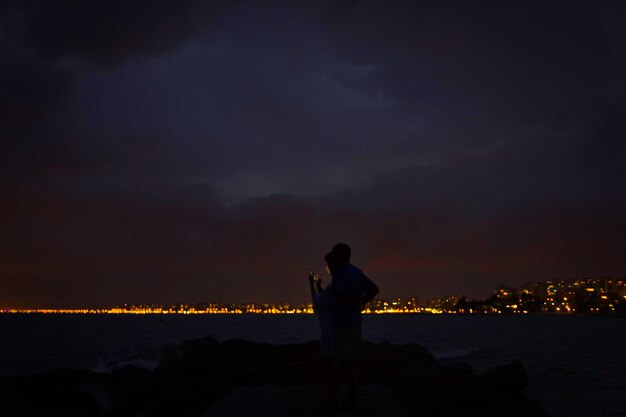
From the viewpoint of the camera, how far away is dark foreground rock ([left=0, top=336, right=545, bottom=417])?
12.1m

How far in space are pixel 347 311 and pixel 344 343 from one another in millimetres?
397

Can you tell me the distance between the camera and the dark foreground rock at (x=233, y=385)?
1215cm

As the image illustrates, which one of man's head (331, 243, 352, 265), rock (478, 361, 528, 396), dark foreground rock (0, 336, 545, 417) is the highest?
man's head (331, 243, 352, 265)

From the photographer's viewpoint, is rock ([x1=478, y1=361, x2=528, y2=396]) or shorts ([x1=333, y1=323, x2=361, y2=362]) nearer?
shorts ([x1=333, y1=323, x2=361, y2=362])

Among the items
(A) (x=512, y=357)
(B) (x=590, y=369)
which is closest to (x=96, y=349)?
(A) (x=512, y=357)

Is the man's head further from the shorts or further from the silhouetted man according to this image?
the shorts

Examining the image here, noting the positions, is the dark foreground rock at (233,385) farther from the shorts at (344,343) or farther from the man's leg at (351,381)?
the shorts at (344,343)

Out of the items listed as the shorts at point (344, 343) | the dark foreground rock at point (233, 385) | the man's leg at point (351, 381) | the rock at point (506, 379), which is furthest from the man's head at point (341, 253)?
the rock at point (506, 379)

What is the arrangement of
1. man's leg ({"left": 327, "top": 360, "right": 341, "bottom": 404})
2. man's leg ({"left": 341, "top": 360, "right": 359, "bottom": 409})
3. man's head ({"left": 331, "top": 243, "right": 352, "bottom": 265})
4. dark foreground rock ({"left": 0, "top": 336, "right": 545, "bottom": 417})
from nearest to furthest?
man's leg ({"left": 341, "top": 360, "right": 359, "bottom": 409})
man's head ({"left": 331, "top": 243, "right": 352, "bottom": 265})
man's leg ({"left": 327, "top": 360, "right": 341, "bottom": 404})
dark foreground rock ({"left": 0, "top": 336, "right": 545, "bottom": 417})

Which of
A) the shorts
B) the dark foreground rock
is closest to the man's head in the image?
the shorts

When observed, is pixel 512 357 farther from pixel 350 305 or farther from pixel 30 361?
pixel 350 305

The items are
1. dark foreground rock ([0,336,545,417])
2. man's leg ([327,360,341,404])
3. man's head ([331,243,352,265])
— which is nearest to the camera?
man's head ([331,243,352,265])

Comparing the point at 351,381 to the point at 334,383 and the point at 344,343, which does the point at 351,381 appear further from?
the point at 344,343

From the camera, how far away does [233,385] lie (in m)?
15.8
